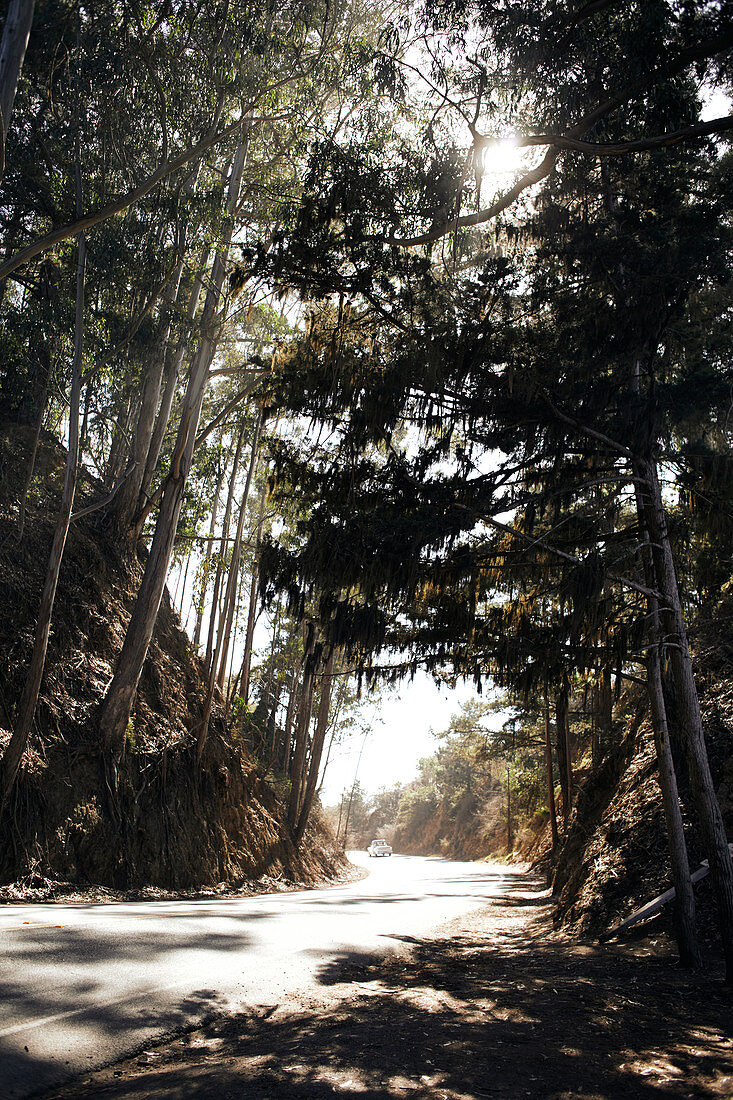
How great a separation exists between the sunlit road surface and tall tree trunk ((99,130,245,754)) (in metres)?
4.47

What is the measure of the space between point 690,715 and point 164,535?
1087 centimetres

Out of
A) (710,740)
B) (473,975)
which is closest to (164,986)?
(473,975)

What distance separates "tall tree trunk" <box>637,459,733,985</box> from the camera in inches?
252

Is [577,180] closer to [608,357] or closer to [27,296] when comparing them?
Answer: [608,357]

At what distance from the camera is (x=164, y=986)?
15.8 ft

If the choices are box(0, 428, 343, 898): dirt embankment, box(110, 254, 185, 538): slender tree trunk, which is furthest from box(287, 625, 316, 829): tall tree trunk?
box(110, 254, 185, 538): slender tree trunk

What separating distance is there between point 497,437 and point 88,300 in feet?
31.0

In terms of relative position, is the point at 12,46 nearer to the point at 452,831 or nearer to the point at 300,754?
the point at 300,754

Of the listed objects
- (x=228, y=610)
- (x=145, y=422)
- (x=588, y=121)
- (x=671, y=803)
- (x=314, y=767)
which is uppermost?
(x=145, y=422)

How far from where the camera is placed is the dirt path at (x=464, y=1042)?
328cm

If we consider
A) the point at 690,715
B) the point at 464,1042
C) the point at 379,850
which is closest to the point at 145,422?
the point at 690,715

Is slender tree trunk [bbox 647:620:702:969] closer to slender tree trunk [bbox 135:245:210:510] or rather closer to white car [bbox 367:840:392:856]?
slender tree trunk [bbox 135:245:210:510]

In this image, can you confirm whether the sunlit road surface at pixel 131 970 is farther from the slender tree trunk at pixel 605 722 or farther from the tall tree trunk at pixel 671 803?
the slender tree trunk at pixel 605 722

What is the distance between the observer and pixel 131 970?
5.05 m
